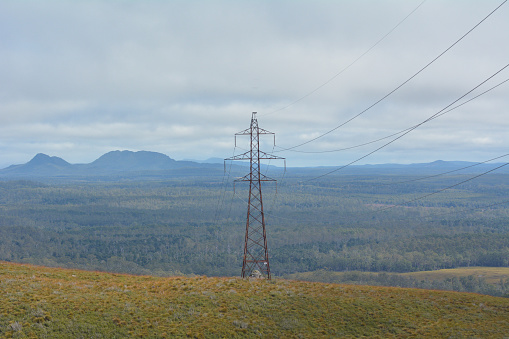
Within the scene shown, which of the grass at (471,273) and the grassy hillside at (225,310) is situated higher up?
the grassy hillside at (225,310)

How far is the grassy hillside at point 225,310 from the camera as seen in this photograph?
731 inches

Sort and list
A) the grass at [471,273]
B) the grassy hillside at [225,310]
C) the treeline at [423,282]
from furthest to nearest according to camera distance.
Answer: the grass at [471,273], the treeline at [423,282], the grassy hillside at [225,310]

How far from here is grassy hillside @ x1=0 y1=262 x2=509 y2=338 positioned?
61.0 ft

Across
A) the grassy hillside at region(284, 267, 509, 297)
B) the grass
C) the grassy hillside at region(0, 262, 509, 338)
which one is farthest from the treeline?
the grassy hillside at region(0, 262, 509, 338)

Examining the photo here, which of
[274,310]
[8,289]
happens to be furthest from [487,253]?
[8,289]

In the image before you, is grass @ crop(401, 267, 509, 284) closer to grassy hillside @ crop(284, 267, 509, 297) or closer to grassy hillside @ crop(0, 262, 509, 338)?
grassy hillside @ crop(284, 267, 509, 297)

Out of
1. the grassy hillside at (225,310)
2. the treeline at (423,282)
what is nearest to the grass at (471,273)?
the treeline at (423,282)

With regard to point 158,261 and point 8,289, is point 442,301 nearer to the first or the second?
point 8,289

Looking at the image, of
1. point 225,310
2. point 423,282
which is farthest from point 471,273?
point 225,310

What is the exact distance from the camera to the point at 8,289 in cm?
2167

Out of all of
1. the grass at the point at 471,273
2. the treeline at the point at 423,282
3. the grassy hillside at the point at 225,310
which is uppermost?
the grassy hillside at the point at 225,310

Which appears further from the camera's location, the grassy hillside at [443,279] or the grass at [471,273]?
the grass at [471,273]

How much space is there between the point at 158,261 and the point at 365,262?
92695 mm

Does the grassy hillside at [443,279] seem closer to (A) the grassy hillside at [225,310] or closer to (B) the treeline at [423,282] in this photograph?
(B) the treeline at [423,282]
